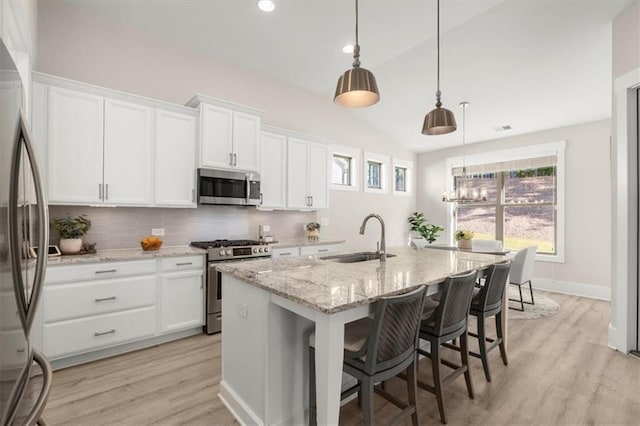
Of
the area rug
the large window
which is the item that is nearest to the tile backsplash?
Result: the large window

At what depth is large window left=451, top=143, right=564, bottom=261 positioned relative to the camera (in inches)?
210

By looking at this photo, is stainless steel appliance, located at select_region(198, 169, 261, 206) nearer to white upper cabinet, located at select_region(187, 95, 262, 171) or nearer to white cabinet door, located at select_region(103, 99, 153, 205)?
white upper cabinet, located at select_region(187, 95, 262, 171)

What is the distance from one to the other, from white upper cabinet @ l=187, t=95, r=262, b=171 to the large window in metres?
3.24

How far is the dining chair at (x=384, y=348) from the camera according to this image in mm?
1467

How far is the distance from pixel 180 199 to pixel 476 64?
415 centimetres

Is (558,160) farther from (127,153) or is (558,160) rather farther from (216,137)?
(127,153)

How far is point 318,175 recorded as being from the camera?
482 cm

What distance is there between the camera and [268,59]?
163 inches

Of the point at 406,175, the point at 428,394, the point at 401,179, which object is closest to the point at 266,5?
the point at 428,394

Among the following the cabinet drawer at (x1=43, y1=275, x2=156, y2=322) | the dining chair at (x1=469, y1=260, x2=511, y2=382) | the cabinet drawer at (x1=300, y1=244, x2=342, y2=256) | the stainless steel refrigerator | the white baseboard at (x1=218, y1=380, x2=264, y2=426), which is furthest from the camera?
the cabinet drawer at (x1=300, y1=244, x2=342, y2=256)

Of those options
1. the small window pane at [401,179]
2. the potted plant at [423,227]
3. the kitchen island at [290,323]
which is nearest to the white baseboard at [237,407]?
the kitchen island at [290,323]

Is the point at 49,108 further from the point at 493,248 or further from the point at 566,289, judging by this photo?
the point at 566,289

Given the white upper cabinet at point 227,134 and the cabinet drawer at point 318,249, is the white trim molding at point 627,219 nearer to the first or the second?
the cabinet drawer at point 318,249

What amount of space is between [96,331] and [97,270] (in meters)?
0.53
